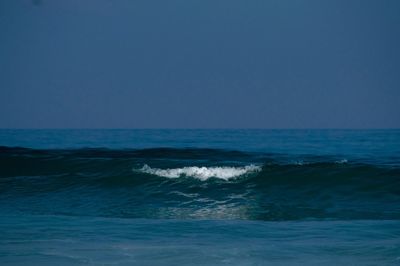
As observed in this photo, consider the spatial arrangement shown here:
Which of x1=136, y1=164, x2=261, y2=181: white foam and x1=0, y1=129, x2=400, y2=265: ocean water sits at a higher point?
x1=136, y1=164, x2=261, y2=181: white foam

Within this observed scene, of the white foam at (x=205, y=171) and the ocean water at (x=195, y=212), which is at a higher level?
the white foam at (x=205, y=171)

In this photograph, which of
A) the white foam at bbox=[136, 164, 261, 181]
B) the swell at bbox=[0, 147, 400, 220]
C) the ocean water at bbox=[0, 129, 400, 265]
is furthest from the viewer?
the white foam at bbox=[136, 164, 261, 181]

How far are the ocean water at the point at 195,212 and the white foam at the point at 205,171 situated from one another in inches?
1.3

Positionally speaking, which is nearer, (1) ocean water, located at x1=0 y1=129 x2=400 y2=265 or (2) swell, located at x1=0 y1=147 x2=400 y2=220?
(1) ocean water, located at x1=0 y1=129 x2=400 y2=265

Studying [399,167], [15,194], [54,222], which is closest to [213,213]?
[54,222]

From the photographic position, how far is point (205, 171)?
18.0m

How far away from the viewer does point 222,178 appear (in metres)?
17.1

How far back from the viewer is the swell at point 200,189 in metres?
12.4

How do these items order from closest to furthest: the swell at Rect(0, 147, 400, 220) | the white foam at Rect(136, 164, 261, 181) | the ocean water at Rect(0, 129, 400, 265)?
the ocean water at Rect(0, 129, 400, 265)
the swell at Rect(0, 147, 400, 220)
the white foam at Rect(136, 164, 261, 181)

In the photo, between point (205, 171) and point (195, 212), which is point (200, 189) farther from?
point (195, 212)

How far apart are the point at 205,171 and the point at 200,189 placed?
7.77 ft

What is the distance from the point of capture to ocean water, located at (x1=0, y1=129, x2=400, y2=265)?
24.5 feet

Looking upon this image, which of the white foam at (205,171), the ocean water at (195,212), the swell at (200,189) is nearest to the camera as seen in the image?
the ocean water at (195,212)

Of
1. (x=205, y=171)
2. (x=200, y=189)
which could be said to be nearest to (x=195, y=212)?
(x=200, y=189)
